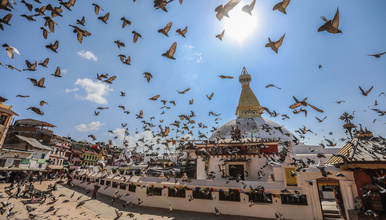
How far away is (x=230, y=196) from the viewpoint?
1459 centimetres

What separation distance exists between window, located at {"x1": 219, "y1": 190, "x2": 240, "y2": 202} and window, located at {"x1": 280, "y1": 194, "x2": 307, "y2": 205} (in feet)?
11.7

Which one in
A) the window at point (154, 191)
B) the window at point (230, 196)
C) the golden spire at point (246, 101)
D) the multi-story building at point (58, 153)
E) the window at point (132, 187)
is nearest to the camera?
the window at point (230, 196)

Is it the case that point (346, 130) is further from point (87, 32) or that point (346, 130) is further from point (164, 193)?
point (87, 32)

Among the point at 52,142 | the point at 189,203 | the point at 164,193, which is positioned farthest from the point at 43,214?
the point at 52,142

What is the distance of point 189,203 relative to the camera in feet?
51.3

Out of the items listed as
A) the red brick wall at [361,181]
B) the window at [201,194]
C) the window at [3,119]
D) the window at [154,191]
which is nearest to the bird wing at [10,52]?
the window at [201,194]

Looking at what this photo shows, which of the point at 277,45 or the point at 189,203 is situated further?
the point at 189,203

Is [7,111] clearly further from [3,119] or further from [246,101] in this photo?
[246,101]

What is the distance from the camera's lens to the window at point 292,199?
41.3 ft

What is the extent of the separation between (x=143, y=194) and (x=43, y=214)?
8171 millimetres

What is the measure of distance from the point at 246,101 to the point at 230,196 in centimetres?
4229

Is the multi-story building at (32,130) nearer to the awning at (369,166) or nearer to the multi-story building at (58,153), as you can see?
the multi-story building at (58,153)

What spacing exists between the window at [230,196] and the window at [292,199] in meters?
3.56

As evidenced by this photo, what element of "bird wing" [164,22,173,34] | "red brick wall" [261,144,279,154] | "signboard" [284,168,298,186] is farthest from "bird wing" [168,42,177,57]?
"red brick wall" [261,144,279,154]
